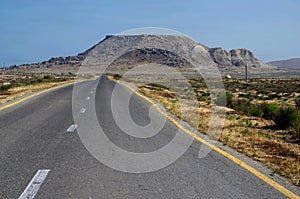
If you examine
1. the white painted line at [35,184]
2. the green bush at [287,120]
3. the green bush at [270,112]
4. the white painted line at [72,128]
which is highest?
the white painted line at [35,184]

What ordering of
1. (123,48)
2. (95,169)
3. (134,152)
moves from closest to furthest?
1. (95,169)
2. (134,152)
3. (123,48)

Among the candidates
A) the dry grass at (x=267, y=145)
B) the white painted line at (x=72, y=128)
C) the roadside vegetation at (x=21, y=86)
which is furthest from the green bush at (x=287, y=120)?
the roadside vegetation at (x=21, y=86)

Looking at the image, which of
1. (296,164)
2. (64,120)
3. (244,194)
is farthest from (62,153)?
(64,120)

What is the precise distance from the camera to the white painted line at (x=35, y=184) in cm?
527

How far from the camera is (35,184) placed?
5.74 meters

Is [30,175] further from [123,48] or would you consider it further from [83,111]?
[123,48]

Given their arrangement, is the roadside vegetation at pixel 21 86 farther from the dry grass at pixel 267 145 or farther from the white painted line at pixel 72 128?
the dry grass at pixel 267 145

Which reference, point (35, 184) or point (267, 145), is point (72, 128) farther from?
point (35, 184)

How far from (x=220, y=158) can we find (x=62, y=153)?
305 centimetres

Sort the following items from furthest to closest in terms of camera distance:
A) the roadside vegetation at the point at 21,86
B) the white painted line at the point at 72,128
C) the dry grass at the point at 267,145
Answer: the roadside vegetation at the point at 21,86 → the white painted line at the point at 72,128 → the dry grass at the point at 267,145

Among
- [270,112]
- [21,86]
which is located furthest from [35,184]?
[21,86]

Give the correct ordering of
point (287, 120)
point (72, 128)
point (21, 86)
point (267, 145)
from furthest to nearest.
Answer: point (21, 86), point (287, 120), point (72, 128), point (267, 145)

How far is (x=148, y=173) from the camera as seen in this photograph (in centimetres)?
655

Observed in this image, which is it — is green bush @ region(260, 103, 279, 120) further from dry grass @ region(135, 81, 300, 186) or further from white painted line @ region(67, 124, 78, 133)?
white painted line @ region(67, 124, 78, 133)
